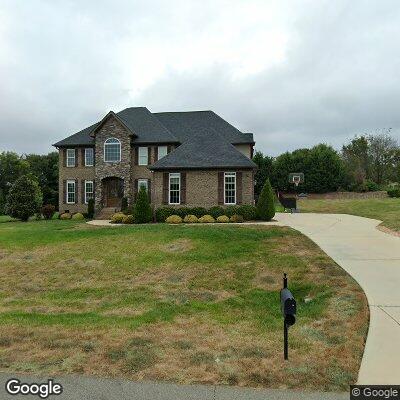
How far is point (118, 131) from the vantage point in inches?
1278

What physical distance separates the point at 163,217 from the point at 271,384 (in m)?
21.0

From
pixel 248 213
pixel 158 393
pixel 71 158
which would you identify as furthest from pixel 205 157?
pixel 158 393

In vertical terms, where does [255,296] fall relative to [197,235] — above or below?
below

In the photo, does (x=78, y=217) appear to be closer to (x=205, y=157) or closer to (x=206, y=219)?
(x=205, y=157)

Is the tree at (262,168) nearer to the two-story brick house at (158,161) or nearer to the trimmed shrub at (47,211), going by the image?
the two-story brick house at (158,161)

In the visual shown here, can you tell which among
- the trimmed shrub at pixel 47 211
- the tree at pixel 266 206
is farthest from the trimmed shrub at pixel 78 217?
the tree at pixel 266 206

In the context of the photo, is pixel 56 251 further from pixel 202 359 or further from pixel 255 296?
pixel 202 359

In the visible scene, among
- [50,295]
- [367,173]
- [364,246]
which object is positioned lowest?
[50,295]

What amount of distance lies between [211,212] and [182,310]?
17.0 metres

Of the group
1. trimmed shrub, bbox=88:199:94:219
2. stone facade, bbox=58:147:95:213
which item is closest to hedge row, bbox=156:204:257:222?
trimmed shrub, bbox=88:199:94:219

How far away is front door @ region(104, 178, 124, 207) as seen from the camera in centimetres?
3316

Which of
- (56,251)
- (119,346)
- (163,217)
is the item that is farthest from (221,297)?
(163,217)

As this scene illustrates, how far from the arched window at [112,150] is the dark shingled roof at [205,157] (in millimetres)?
6078

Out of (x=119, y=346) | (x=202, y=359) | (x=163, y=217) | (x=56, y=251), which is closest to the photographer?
(x=202, y=359)
